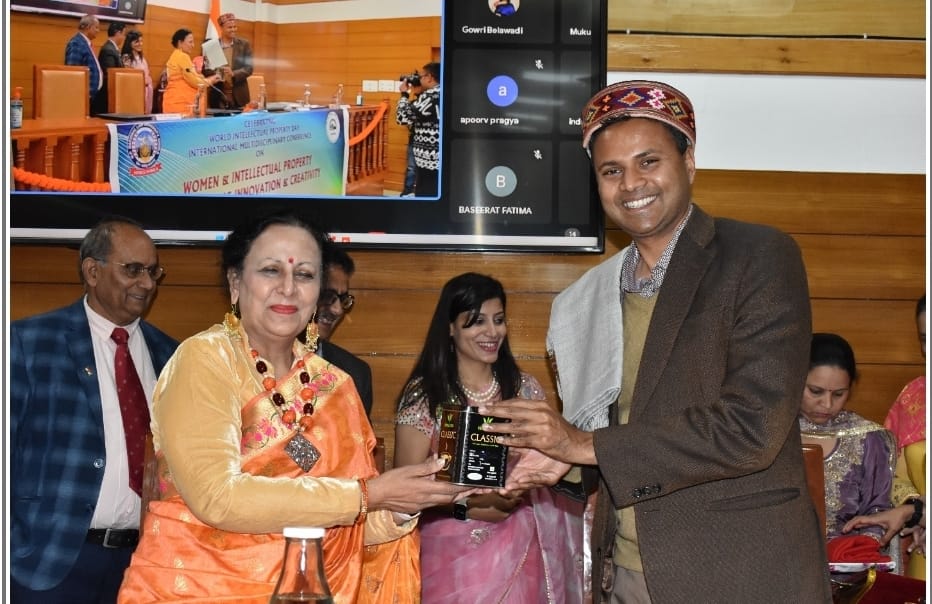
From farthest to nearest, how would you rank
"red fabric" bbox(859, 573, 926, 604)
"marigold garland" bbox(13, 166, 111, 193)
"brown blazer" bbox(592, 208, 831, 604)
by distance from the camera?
1. "marigold garland" bbox(13, 166, 111, 193)
2. "red fabric" bbox(859, 573, 926, 604)
3. "brown blazer" bbox(592, 208, 831, 604)

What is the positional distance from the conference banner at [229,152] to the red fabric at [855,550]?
202cm

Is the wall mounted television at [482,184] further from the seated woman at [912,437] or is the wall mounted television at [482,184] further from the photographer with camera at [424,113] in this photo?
the seated woman at [912,437]

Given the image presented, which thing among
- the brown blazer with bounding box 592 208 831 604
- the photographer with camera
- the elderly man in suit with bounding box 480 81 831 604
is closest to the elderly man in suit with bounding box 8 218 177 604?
the photographer with camera

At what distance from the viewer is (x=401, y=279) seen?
397 centimetres

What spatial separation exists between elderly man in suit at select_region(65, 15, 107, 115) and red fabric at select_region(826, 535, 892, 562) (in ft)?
9.34

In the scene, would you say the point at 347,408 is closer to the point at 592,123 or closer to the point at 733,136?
the point at 592,123

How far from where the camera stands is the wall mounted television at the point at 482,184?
3.87m

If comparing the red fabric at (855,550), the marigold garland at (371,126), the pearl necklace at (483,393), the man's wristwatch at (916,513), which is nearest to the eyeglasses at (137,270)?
the marigold garland at (371,126)

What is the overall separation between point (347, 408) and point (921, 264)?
2.58 metres

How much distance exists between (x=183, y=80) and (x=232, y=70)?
0.58 ft

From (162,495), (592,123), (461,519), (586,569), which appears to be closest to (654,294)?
(592,123)

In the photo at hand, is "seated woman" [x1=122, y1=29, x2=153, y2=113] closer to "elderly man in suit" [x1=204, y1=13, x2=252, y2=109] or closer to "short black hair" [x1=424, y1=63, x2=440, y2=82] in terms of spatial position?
"elderly man in suit" [x1=204, y1=13, x2=252, y2=109]

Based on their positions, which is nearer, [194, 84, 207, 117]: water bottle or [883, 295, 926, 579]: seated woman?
[883, 295, 926, 579]: seated woman

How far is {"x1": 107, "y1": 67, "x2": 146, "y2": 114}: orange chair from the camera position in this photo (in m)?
3.86
